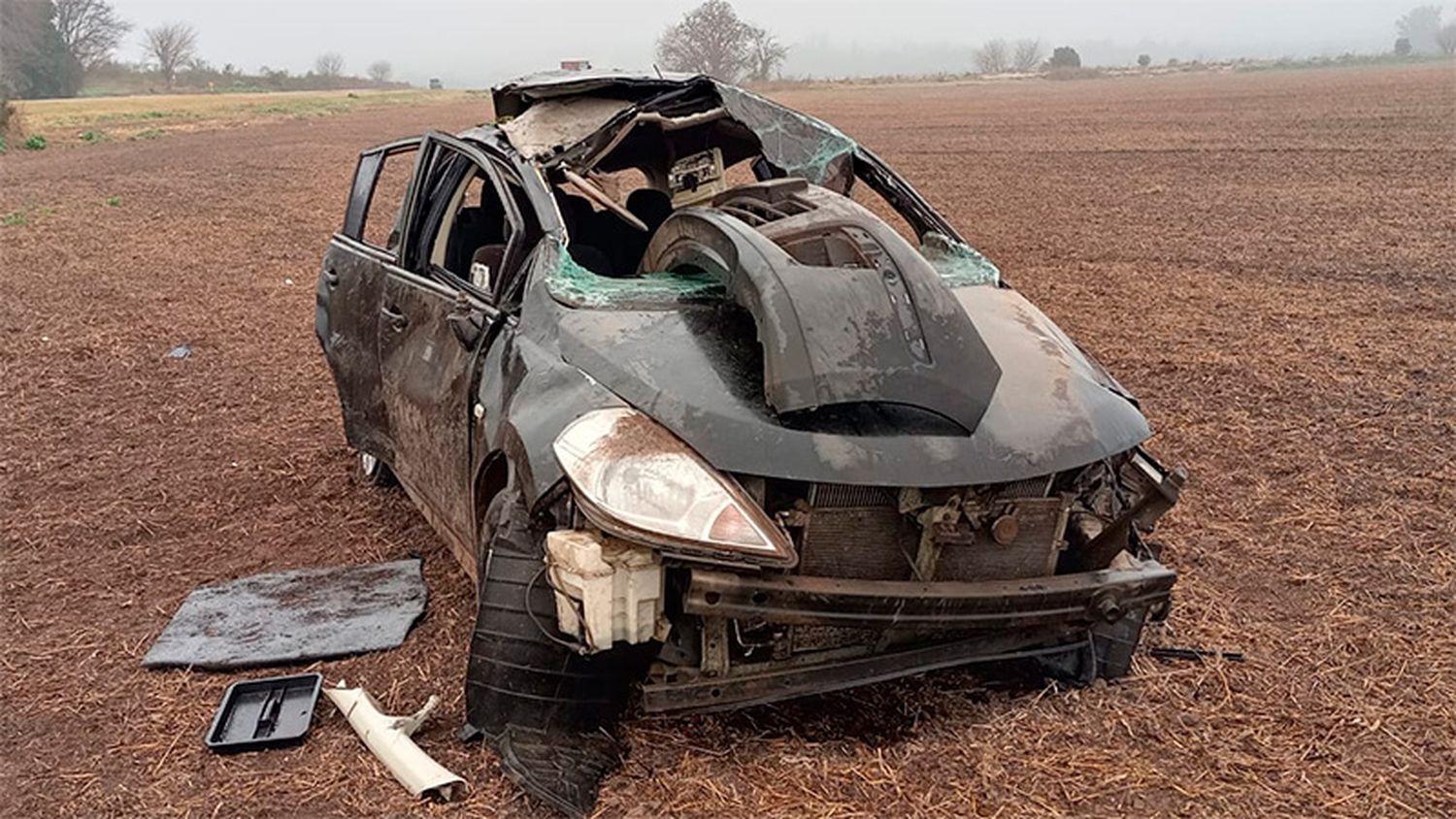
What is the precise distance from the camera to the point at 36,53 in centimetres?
6756

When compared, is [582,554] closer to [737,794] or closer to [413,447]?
[737,794]

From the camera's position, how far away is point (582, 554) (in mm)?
2820

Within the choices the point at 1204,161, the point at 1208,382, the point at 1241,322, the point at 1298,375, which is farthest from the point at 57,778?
the point at 1204,161

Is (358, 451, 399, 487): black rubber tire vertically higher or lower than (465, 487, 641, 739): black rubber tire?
lower

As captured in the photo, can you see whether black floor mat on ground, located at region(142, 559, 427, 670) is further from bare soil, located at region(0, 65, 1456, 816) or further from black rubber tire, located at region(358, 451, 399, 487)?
black rubber tire, located at region(358, 451, 399, 487)

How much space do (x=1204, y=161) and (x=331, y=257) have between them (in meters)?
18.2

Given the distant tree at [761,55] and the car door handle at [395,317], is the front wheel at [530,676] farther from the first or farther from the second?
the distant tree at [761,55]

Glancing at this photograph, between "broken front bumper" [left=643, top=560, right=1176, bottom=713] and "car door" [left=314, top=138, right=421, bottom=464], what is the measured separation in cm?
231

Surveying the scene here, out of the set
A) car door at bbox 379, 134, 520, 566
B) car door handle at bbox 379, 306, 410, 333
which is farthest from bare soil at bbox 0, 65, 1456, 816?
car door handle at bbox 379, 306, 410, 333

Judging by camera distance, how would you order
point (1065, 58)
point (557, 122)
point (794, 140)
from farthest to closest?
Result: point (1065, 58) → point (794, 140) → point (557, 122)

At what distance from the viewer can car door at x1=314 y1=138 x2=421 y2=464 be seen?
15.9ft

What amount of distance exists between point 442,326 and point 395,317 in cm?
48

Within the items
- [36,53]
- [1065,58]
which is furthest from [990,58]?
[36,53]

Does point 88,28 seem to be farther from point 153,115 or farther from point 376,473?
point 376,473
